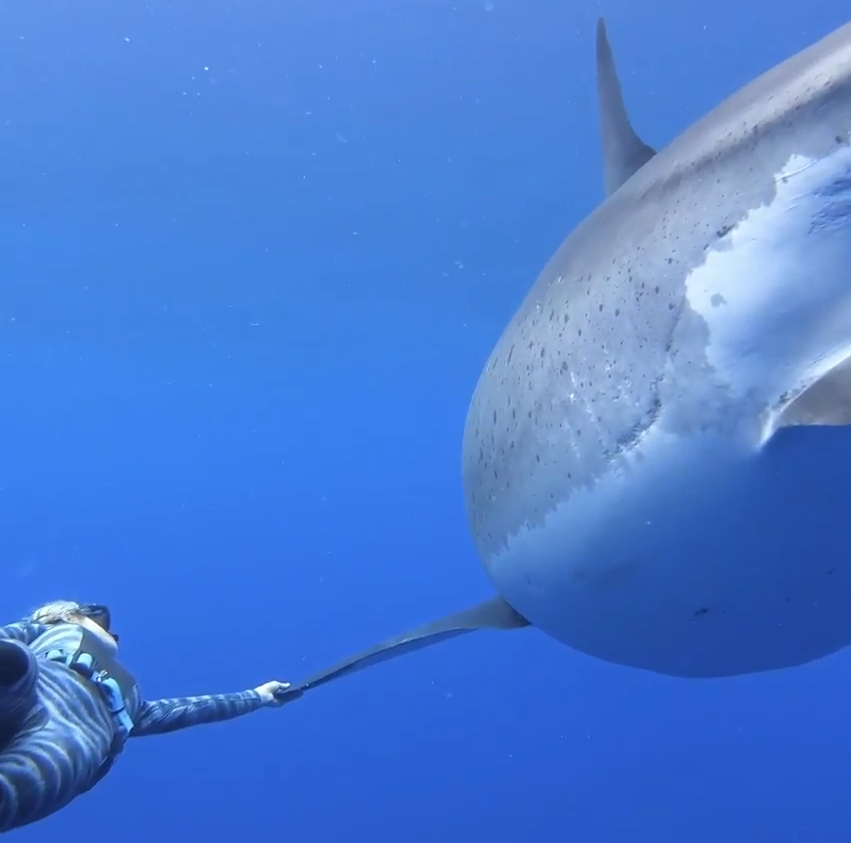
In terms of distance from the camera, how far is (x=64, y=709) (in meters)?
2.27

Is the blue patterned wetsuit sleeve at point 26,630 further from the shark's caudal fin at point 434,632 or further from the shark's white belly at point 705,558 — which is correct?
the shark's white belly at point 705,558

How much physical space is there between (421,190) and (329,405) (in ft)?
65.8

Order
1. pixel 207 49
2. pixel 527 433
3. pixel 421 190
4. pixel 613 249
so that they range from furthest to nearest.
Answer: pixel 421 190 < pixel 207 49 < pixel 527 433 < pixel 613 249

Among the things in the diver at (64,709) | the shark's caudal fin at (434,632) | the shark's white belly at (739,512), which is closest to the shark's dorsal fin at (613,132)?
the shark's white belly at (739,512)

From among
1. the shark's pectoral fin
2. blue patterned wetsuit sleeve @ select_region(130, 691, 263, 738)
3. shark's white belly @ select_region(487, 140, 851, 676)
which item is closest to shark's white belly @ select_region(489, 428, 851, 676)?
shark's white belly @ select_region(487, 140, 851, 676)

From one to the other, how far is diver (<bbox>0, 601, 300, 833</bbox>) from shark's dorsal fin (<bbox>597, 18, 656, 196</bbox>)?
2.01 meters

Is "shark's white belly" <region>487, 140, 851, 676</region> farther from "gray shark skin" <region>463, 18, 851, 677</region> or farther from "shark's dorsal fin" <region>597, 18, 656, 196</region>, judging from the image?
"shark's dorsal fin" <region>597, 18, 656, 196</region>

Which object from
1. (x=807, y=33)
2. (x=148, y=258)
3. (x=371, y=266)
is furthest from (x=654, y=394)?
(x=148, y=258)

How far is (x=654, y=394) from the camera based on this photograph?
5.21 ft

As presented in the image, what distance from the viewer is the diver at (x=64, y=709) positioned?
195 centimetres

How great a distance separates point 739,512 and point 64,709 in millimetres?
1743

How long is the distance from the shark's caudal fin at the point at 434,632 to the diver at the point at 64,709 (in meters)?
0.49

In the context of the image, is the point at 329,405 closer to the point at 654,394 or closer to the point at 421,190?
the point at 421,190

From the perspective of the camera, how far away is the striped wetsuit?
1908 millimetres
